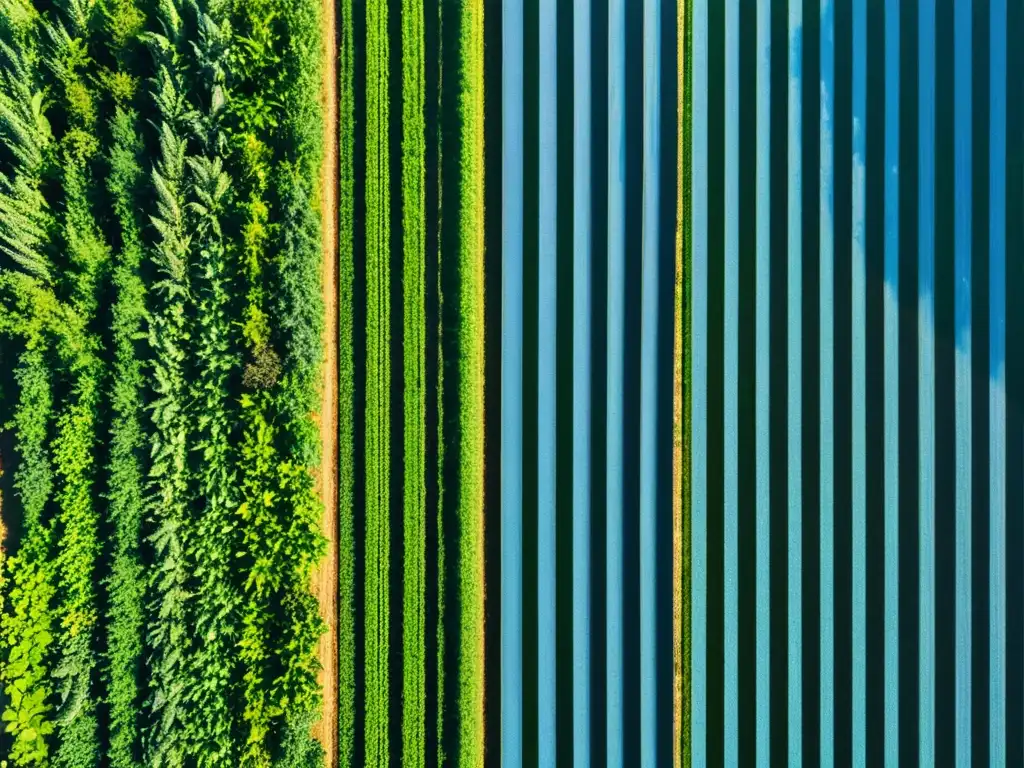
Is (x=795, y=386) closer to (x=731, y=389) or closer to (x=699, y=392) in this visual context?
(x=731, y=389)

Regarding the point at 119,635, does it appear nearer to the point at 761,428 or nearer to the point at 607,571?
the point at 607,571

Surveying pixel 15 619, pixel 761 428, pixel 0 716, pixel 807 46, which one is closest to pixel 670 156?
pixel 807 46

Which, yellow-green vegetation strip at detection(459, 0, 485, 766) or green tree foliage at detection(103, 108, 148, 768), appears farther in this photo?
yellow-green vegetation strip at detection(459, 0, 485, 766)

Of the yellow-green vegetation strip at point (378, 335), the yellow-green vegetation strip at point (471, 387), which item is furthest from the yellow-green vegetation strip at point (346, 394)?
the yellow-green vegetation strip at point (471, 387)
